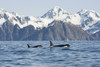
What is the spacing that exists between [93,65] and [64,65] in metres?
4.11

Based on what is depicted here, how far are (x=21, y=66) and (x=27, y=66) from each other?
838 millimetres

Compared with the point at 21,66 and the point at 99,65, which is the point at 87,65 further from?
the point at 21,66

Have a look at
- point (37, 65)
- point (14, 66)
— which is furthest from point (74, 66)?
point (14, 66)

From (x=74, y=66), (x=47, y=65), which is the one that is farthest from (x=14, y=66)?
(x=74, y=66)

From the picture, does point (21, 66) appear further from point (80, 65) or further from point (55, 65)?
point (80, 65)

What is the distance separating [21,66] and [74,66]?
739cm

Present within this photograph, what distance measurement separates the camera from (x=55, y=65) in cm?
4491

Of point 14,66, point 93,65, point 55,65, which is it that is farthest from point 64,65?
point 14,66

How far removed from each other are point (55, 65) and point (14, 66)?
5838 mm

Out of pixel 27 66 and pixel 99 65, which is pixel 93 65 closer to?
pixel 99 65

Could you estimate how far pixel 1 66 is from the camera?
144 feet

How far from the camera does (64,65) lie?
4484 cm

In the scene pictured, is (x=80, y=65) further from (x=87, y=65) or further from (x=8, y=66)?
(x=8, y=66)

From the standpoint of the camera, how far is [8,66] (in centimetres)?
4409
